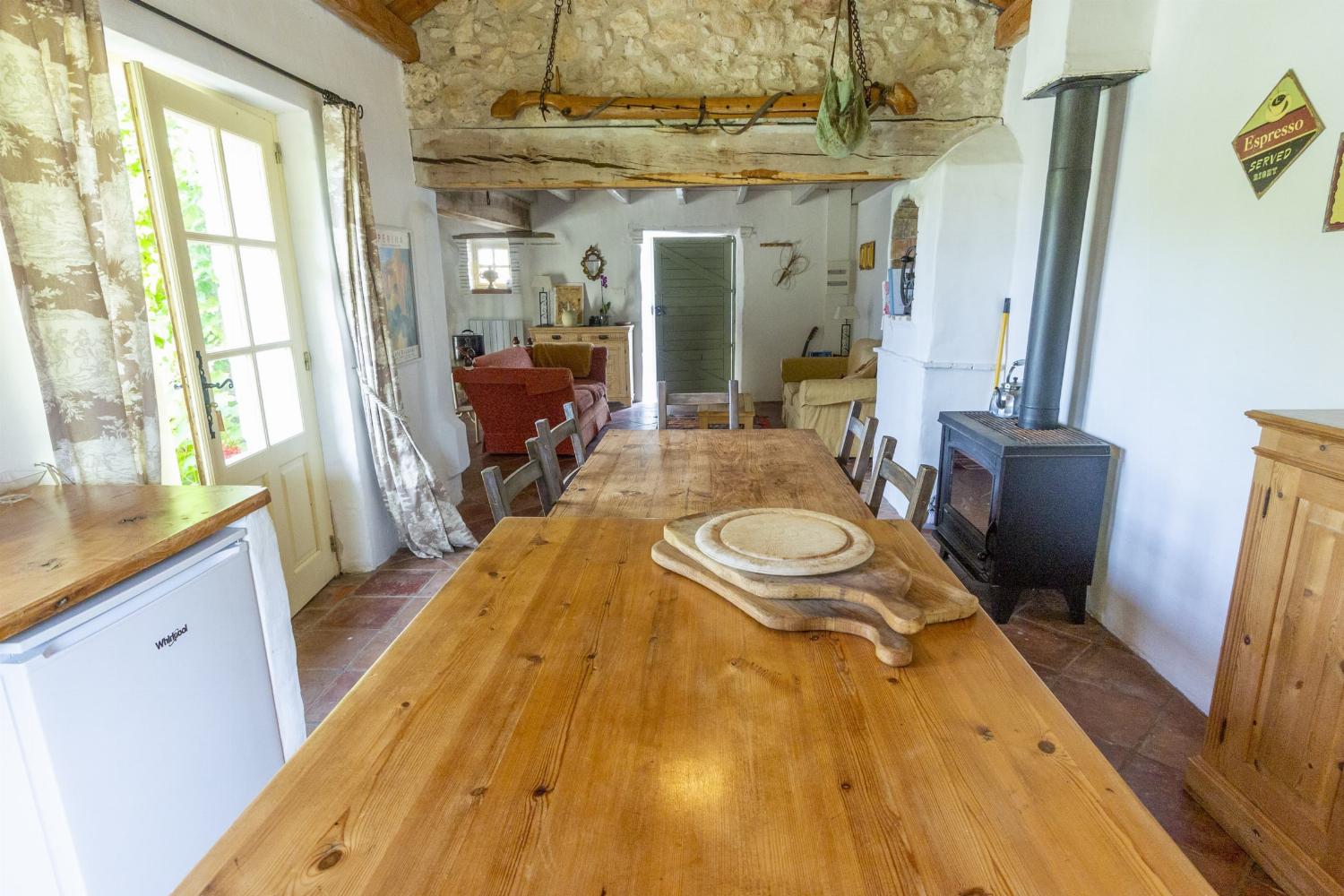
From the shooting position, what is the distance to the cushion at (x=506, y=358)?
5758 millimetres

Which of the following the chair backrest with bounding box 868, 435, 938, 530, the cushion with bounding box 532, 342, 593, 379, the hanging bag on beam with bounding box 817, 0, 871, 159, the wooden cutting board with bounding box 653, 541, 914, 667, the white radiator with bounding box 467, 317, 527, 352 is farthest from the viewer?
the white radiator with bounding box 467, 317, 527, 352

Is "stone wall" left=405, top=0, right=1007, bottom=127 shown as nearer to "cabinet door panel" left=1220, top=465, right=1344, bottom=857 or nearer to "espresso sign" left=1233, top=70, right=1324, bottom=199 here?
"espresso sign" left=1233, top=70, right=1324, bottom=199

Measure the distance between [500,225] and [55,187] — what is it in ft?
20.3

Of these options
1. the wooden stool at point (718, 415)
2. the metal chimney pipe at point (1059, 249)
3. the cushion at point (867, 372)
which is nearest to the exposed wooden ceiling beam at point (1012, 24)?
the metal chimney pipe at point (1059, 249)

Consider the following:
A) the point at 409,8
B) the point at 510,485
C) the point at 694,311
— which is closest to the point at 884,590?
the point at 510,485

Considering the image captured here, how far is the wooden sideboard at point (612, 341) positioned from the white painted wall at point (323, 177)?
3678 mm

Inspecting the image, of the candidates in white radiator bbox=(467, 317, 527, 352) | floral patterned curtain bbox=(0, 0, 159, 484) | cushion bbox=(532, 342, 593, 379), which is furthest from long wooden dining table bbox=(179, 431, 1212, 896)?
white radiator bbox=(467, 317, 527, 352)

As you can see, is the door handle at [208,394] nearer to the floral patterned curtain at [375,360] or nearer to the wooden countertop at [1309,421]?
the floral patterned curtain at [375,360]

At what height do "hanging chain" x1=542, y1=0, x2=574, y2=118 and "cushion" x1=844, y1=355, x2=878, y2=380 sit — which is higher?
"hanging chain" x1=542, y1=0, x2=574, y2=118

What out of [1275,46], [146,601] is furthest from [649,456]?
[1275,46]

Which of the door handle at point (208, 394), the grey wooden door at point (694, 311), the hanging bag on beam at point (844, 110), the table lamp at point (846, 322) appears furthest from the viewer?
the grey wooden door at point (694, 311)

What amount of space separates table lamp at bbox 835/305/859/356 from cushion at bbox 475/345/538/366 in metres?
3.59

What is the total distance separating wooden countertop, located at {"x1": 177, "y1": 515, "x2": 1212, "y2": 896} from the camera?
59 centimetres

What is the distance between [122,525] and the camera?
144cm
